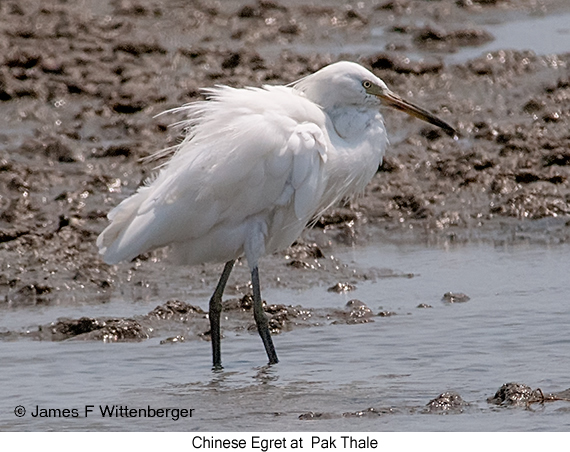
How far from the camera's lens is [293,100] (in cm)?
677

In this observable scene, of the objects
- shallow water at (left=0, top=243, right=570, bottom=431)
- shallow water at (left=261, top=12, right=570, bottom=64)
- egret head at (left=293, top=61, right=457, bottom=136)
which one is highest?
shallow water at (left=261, top=12, right=570, bottom=64)

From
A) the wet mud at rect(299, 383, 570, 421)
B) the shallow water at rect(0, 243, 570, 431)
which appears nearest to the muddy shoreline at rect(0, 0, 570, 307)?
the shallow water at rect(0, 243, 570, 431)

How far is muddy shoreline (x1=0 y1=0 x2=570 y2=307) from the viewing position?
29.6 feet

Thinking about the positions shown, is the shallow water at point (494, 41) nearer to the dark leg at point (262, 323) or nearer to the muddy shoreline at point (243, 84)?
the muddy shoreline at point (243, 84)

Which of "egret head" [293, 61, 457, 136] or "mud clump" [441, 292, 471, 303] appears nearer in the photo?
"egret head" [293, 61, 457, 136]

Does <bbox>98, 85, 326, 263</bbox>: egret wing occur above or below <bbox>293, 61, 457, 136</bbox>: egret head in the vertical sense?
below

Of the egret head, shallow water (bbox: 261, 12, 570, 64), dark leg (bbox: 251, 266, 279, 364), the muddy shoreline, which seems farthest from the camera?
shallow water (bbox: 261, 12, 570, 64)

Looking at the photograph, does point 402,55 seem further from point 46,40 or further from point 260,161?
point 260,161

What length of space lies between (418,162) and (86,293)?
352 cm

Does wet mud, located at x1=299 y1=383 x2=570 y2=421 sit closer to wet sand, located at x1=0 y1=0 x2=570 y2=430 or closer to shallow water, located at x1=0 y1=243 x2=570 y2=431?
shallow water, located at x1=0 y1=243 x2=570 y2=431

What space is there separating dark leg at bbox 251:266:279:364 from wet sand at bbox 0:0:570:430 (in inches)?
21.1

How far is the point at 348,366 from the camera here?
21.5 feet

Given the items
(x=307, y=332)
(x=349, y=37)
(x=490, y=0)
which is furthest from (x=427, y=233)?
(x=490, y=0)

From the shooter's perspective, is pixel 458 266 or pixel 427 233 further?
pixel 427 233
